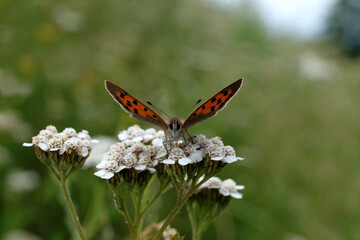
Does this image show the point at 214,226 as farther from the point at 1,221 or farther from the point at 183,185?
the point at 183,185

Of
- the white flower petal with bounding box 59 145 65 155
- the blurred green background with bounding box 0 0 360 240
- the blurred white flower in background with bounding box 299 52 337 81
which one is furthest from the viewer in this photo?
the blurred white flower in background with bounding box 299 52 337 81

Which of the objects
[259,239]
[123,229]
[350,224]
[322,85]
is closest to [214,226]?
[259,239]

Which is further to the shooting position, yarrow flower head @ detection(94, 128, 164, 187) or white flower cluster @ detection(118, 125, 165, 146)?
white flower cluster @ detection(118, 125, 165, 146)

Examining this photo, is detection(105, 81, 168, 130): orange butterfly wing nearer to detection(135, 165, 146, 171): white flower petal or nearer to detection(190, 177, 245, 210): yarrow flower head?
detection(135, 165, 146, 171): white flower petal

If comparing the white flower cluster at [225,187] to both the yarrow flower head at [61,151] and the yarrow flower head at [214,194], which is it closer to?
the yarrow flower head at [214,194]

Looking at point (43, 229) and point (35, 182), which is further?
point (35, 182)

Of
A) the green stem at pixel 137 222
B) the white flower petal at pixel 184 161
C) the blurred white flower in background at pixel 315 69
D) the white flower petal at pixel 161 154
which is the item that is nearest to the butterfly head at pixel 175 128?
the white flower petal at pixel 161 154

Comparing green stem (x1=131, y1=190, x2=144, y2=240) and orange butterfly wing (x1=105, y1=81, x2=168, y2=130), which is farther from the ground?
orange butterfly wing (x1=105, y1=81, x2=168, y2=130)

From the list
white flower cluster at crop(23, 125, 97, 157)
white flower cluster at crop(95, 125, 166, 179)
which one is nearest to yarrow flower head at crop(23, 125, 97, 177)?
white flower cluster at crop(23, 125, 97, 157)
